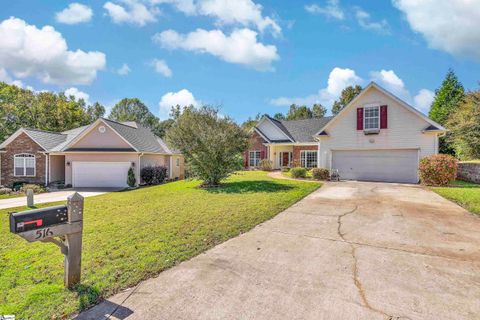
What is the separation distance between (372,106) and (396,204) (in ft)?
34.8

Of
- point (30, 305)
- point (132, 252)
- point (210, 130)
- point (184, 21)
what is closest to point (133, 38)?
point (184, 21)

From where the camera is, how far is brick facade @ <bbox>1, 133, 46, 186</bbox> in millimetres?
20531

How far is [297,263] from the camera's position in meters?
4.25

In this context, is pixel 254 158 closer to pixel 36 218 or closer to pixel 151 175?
pixel 151 175

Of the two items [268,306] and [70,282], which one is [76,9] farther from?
[268,306]

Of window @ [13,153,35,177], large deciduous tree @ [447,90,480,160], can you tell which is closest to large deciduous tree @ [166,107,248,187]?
window @ [13,153,35,177]

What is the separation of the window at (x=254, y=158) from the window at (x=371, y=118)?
40.5 feet

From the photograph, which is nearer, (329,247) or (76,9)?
(329,247)

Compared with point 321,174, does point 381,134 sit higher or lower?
higher

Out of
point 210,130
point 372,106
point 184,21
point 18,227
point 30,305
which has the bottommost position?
point 30,305

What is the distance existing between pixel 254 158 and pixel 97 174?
15.4 m

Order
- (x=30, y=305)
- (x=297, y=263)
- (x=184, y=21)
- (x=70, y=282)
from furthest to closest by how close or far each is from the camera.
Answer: (x=184, y=21), (x=297, y=263), (x=70, y=282), (x=30, y=305)

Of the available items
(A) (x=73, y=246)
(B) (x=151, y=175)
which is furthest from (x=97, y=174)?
(A) (x=73, y=246)

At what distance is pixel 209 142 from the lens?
14.5m
